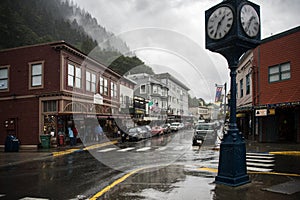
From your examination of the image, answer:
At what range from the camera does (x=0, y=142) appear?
24109 mm

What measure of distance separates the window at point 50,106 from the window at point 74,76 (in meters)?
2.21

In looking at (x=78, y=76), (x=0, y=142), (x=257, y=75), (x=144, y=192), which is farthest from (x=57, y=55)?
(x=144, y=192)

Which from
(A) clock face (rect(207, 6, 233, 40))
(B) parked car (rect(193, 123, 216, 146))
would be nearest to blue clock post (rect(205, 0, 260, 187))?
(A) clock face (rect(207, 6, 233, 40))

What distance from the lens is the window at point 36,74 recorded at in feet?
77.6

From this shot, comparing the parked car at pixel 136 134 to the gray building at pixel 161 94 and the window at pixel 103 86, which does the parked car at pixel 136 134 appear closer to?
the window at pixel 103 86

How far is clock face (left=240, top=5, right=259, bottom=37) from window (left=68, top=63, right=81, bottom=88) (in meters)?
19.1

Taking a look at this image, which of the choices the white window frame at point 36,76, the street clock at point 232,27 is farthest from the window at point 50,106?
the street clock at point 232,27

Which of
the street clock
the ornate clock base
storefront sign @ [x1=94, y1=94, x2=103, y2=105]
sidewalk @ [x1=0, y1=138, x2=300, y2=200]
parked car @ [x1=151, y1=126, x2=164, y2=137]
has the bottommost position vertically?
parked car @ [x1=151, y1=126, x2=164, y2=137]

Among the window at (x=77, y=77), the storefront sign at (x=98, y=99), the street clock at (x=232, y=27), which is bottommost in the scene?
the storefront sign at (x=98, y=99)

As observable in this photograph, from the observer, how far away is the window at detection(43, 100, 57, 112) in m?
22.9

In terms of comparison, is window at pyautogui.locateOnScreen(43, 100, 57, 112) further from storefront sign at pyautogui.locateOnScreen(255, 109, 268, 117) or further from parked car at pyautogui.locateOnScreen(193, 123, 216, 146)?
storefront sign at pyautogui.locateOnScreen(255, 109, 268, 117)

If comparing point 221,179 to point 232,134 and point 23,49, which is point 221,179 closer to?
point 232,134

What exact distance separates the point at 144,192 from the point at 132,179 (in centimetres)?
172

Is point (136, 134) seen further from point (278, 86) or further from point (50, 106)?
point (278, 86)
